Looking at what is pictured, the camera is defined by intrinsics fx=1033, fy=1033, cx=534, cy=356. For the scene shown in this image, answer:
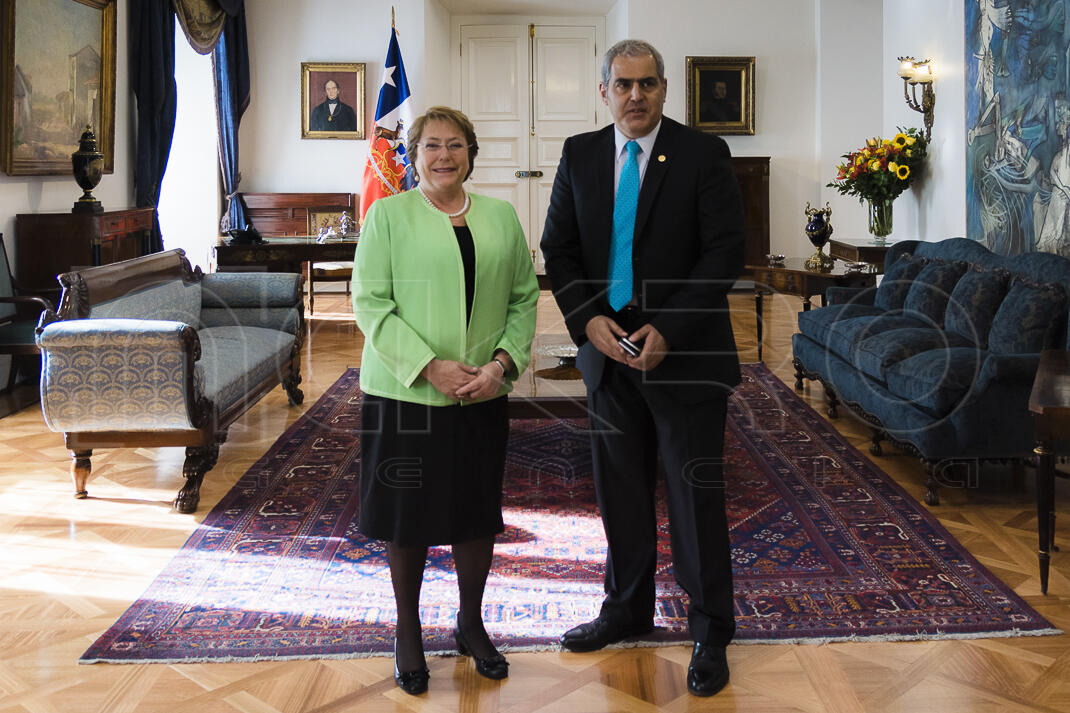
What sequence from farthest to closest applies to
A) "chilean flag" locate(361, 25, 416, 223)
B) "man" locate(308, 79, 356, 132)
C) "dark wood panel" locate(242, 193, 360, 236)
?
1. "man" locate(308, 79, 356, 132)
2. "dark wood panel" locate(242, 193, 360, 236)
3. "chilean flag" locate(361, 25, 416, 223)

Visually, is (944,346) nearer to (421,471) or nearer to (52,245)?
(421,471)

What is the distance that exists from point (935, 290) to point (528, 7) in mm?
7614

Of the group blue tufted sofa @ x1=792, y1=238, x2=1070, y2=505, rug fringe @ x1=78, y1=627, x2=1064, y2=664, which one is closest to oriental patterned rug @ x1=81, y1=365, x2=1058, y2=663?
rug fringe @ x1=78, y1=627, x2=1064, y2=664

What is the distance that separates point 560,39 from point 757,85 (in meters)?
2.49

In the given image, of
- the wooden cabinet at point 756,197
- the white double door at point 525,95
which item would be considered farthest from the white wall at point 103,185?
the wooden cabinet at point 756,197

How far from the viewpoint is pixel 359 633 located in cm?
300

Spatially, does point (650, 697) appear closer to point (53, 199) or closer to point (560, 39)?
point (53, 199)

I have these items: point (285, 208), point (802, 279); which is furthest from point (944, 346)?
point (285, 208)

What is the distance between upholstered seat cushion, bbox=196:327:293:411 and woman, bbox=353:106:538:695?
203 cm

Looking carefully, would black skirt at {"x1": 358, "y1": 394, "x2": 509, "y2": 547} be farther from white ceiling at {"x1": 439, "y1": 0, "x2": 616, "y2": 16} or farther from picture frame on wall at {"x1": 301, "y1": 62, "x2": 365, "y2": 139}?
white ceiling at {"x1": 439, "y1": 0, "x2": 616, "y2": 16}

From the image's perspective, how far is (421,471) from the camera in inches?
101

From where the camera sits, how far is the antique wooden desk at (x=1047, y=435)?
10.3 ft

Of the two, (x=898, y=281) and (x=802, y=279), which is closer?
(x=898, y=281)

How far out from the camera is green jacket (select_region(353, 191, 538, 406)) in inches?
99.3
